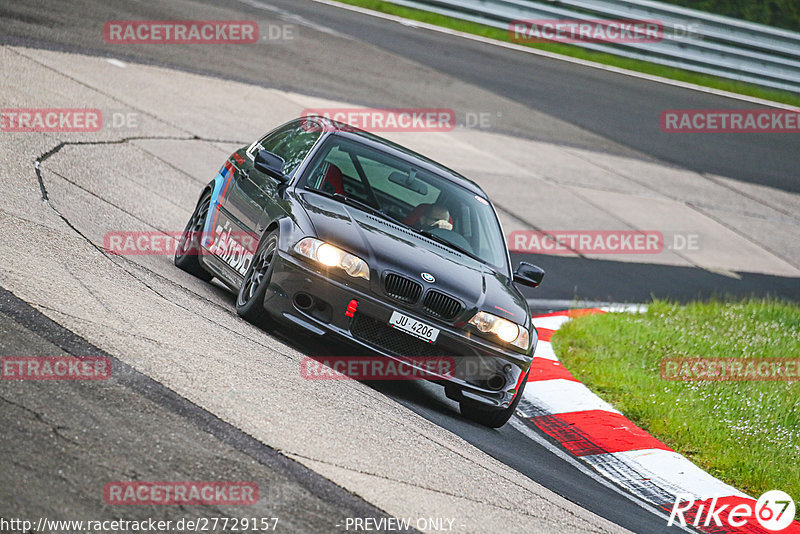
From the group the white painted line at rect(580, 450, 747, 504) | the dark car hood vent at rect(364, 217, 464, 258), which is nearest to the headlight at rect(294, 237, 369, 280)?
the dark car hood vent at rect(364, 217, 464, 258)

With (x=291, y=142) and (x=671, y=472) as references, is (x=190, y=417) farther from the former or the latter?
(x=291, y=142)

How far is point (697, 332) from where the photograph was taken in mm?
10930

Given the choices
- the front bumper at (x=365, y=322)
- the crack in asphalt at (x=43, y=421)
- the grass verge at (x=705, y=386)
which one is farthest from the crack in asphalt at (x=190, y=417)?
the grass verge at (x=705, y=386)

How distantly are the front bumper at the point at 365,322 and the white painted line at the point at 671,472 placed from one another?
108 cm

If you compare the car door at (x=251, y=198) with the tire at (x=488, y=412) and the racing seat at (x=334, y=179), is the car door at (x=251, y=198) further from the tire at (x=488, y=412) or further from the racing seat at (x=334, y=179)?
the tire at (x=488, y=412)

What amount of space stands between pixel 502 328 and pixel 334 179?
1.82 m

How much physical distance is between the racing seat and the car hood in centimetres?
25

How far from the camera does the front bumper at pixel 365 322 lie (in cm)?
675

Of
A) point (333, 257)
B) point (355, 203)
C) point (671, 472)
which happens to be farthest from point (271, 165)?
point (671, 472)

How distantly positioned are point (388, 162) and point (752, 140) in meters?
18.1

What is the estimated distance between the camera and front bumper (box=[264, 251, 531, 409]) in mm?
6750

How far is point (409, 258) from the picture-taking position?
276 inches

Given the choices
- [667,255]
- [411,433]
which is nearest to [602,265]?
[667,255]

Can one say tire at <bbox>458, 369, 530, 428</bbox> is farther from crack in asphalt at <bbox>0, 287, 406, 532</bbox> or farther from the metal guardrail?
the metal guardrail
